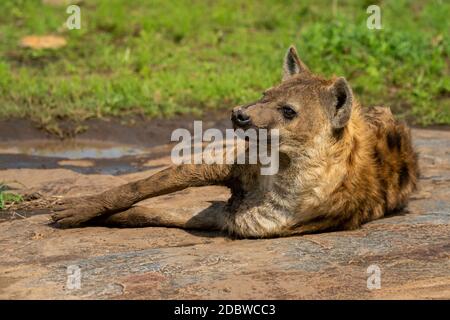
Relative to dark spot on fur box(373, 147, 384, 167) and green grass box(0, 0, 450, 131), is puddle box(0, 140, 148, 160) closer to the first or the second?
green grass box(0, 0, 450, 131)

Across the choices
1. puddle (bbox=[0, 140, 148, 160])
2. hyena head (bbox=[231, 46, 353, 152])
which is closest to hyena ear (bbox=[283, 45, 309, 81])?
hyena head (bbox=[231, 46, 353, 152])

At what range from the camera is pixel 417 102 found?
7602 millimetres

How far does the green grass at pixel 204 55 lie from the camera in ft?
24.0

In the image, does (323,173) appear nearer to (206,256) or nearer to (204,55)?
(206,256)

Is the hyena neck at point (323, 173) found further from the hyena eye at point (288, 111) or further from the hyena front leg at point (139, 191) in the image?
the hyena front leg at point (139, 191)

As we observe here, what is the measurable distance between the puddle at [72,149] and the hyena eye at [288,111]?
7.35 feet

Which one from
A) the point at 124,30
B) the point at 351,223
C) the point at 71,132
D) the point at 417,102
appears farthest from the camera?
the point at 124,30

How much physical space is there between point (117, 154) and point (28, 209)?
1431 millimetres

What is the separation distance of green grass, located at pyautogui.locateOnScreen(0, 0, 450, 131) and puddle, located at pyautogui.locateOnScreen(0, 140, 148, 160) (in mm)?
256

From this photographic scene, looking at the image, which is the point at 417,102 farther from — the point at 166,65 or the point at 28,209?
the point at 28,209

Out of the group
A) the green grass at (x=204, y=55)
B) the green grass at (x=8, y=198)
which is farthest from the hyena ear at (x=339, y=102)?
the green grass at (x=204, y=55)

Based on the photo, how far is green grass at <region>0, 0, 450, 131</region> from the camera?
7305 mm

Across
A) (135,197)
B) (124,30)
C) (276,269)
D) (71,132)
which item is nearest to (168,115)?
(71,132)

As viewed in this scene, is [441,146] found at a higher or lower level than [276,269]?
higher
